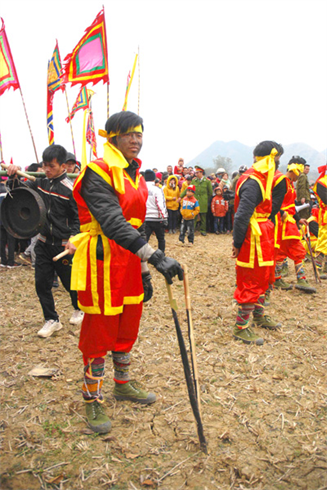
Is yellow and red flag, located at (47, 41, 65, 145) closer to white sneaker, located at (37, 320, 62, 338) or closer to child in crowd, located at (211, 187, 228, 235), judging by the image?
white sneaker, located at (37, 320, 62, 338)

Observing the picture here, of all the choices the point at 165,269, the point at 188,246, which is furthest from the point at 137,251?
the point at 188,246

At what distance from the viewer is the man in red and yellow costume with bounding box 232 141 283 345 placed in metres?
3.74

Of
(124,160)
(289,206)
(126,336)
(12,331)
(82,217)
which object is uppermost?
(124,160)

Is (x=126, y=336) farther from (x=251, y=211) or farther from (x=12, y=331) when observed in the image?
(x=12, y=331)

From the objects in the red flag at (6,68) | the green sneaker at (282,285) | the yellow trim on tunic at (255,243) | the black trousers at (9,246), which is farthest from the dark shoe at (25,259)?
the yellow trim on tunic at (255,243)

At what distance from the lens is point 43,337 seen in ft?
13.3

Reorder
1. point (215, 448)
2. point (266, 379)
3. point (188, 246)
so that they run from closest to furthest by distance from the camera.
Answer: point (215, 448)
point (266, 379)
point (188, 246)

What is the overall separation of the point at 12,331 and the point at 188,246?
22.0 feet

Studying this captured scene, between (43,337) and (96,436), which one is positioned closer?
(96,436)

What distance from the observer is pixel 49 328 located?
4.12 meters

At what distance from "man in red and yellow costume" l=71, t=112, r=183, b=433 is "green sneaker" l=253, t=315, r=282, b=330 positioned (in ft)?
7.70

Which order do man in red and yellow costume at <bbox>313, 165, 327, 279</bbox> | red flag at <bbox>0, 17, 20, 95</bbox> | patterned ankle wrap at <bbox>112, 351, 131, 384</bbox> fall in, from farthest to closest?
red flag at <bbox>0, 17, 20, 95</bbox>
man in red and yellow costume at <bbox>313, 165, 327, 279</bbox>
patterned ankle wrap at <bbox>112, 351, 131, 384</bbox>

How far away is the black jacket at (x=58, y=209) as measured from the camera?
3.92 metres

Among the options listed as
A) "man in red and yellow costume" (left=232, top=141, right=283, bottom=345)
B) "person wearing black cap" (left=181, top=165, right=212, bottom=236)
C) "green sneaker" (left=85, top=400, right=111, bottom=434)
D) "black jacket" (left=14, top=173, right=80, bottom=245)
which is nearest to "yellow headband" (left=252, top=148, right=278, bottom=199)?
"man in red and yellow costume" (left=232, top=141, right=283, bottom=345)
